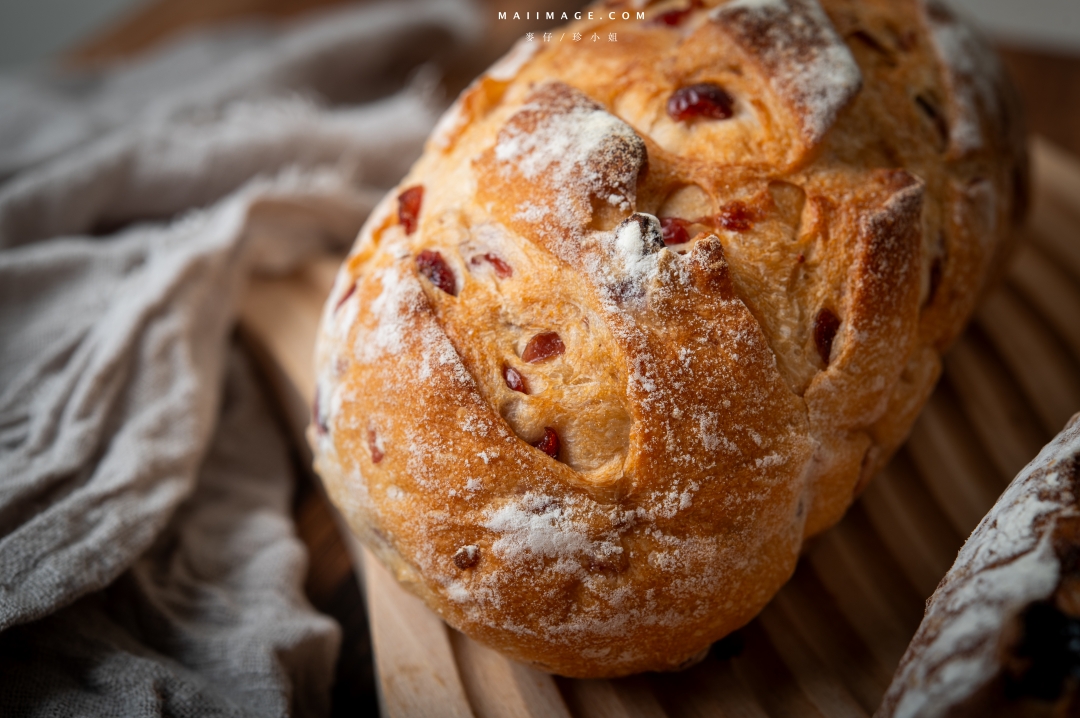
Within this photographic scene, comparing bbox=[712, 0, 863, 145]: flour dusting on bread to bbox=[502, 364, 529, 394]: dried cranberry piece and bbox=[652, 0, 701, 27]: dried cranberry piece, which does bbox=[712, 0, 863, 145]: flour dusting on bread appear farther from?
bbox=[502, 364, 529, 394]: dried cranberry piece

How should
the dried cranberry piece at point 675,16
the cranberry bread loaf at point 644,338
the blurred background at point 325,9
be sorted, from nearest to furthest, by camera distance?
the cranberry bread loaf at point 644,338, the dried cranberry piece at point 675,16, the blurred background at point 325,9

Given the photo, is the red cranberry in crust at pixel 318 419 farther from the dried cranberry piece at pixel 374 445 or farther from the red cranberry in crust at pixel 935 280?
the red cranberry in crust at pixel 935 280

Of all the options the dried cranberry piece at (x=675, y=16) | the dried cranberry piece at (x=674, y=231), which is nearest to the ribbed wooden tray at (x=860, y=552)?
the dried cranberry piece at (x=674, y=231)

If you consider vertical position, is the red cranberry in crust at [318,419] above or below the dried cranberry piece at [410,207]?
below

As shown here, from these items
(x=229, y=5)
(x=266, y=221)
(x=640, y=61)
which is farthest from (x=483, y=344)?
(x=229, y=5)

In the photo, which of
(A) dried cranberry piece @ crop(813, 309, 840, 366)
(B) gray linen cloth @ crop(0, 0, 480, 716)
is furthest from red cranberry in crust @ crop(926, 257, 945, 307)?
(B) gray linen cloth @ crop(0, 0, 480, 716)

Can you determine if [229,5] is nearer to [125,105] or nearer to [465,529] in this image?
[125,105]
